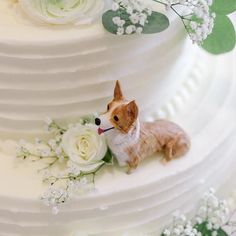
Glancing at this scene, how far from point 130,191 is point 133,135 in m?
0.17

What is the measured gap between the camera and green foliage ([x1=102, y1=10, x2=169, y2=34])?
1.65 m

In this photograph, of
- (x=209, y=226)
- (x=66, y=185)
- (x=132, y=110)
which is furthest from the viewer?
(x=209, y=226)

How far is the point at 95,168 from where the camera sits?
5.68ft

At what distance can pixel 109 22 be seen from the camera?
65.1 inches

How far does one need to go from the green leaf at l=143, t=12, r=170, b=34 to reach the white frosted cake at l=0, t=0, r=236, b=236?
0.04 metres

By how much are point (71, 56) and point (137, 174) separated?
399 millimetres

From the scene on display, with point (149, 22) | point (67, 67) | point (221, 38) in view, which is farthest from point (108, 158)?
point (221, 38)

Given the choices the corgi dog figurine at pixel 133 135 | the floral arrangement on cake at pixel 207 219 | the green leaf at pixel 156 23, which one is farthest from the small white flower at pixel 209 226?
the green leaf at pixel 156 23

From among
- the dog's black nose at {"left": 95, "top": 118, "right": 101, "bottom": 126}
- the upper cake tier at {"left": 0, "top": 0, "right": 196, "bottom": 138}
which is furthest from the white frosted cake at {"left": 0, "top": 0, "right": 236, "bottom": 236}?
the dog's black nose at {"left": 95, "top": 118, "right": 101, "bottom": 126}

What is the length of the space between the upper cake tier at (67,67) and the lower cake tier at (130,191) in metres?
0.15

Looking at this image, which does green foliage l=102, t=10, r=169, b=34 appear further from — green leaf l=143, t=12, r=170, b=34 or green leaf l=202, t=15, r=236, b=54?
green leaf l=202, t=15, r=236, b=54

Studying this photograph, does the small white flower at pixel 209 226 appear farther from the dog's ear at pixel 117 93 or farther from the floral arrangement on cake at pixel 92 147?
the dog's ear at pixel 117 93

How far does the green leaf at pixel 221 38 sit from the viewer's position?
6.15 feet

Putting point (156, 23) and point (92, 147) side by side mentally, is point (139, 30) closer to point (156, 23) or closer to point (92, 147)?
point (156, 23)
